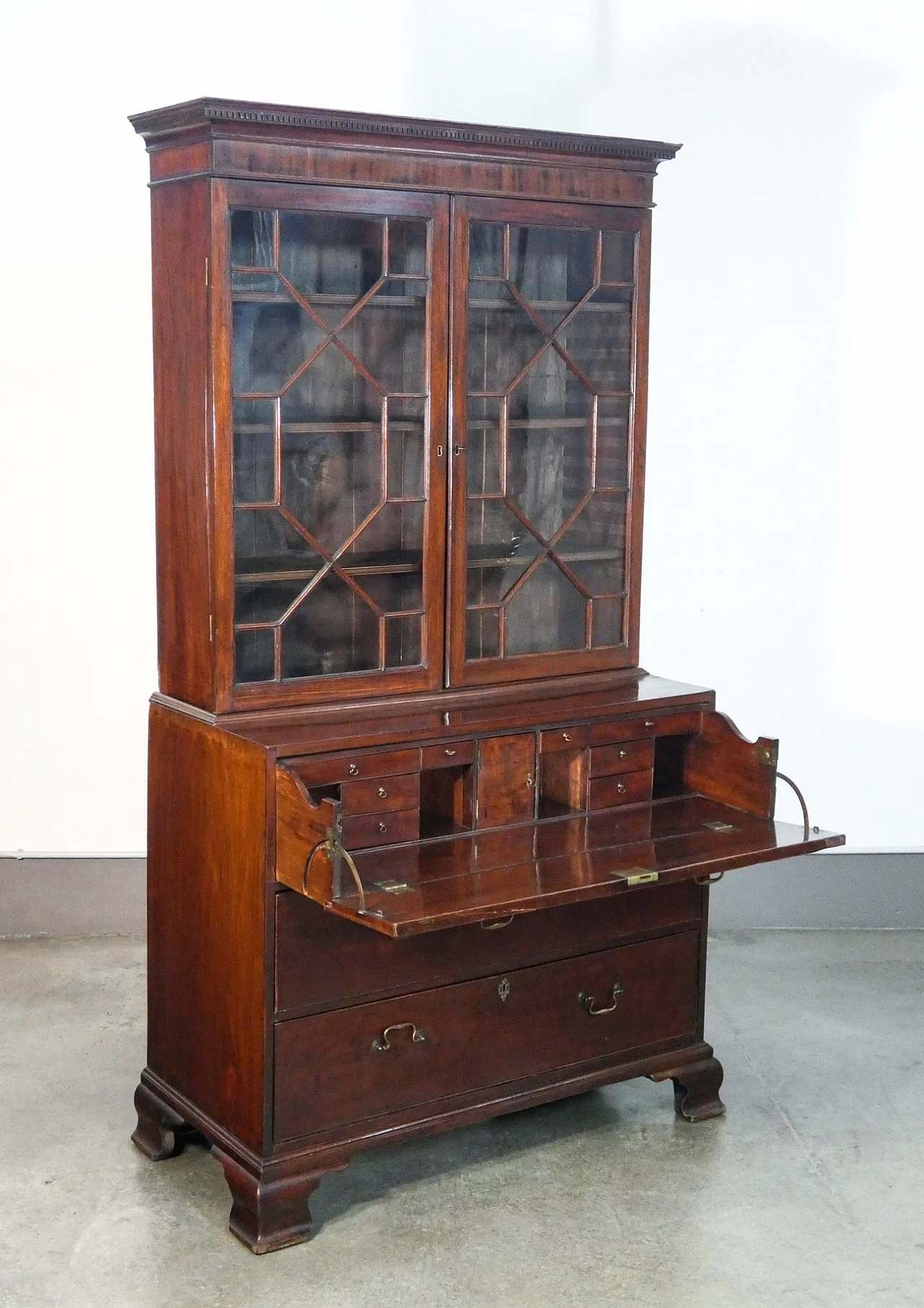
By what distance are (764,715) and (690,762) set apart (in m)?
1.33

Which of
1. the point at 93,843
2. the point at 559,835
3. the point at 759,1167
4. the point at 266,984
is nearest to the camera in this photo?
the point at 266,984

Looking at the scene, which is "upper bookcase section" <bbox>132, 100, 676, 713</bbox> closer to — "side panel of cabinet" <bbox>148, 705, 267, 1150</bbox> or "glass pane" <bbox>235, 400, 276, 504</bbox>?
"glass pane" <bbox>235, 400, 276, 504</bbox>

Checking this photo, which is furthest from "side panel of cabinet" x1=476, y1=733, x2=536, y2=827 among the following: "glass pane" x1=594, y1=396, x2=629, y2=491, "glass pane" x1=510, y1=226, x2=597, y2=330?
"glass pane" x1=510, y1=226, x2=597, y2=330

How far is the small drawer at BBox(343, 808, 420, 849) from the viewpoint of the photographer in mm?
2902

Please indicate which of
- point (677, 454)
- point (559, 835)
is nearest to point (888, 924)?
point (677, 454)

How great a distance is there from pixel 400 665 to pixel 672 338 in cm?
176

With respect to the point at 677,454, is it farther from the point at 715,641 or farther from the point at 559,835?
the point at 559,835

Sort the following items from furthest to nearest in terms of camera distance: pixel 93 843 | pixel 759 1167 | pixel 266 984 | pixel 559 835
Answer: pixel 93 843 < pixel 759 1167 < pixel 559 835 < pixel 266 984

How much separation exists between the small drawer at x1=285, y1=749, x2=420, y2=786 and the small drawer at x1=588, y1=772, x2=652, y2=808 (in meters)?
0.43

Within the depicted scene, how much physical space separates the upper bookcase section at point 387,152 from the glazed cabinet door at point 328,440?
1.7 inches

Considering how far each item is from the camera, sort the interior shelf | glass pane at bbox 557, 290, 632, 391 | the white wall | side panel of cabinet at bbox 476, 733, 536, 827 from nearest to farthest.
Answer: the interior shelf, side panel of cabinet at bbox 476, 733, 536, 827, glass pane at bbox 557, 290, 632, 391, the white wall

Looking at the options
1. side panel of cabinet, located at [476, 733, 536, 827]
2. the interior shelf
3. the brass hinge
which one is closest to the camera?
the brass hinge

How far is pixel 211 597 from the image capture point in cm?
291

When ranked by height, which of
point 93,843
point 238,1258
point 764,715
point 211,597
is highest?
point 211,597
